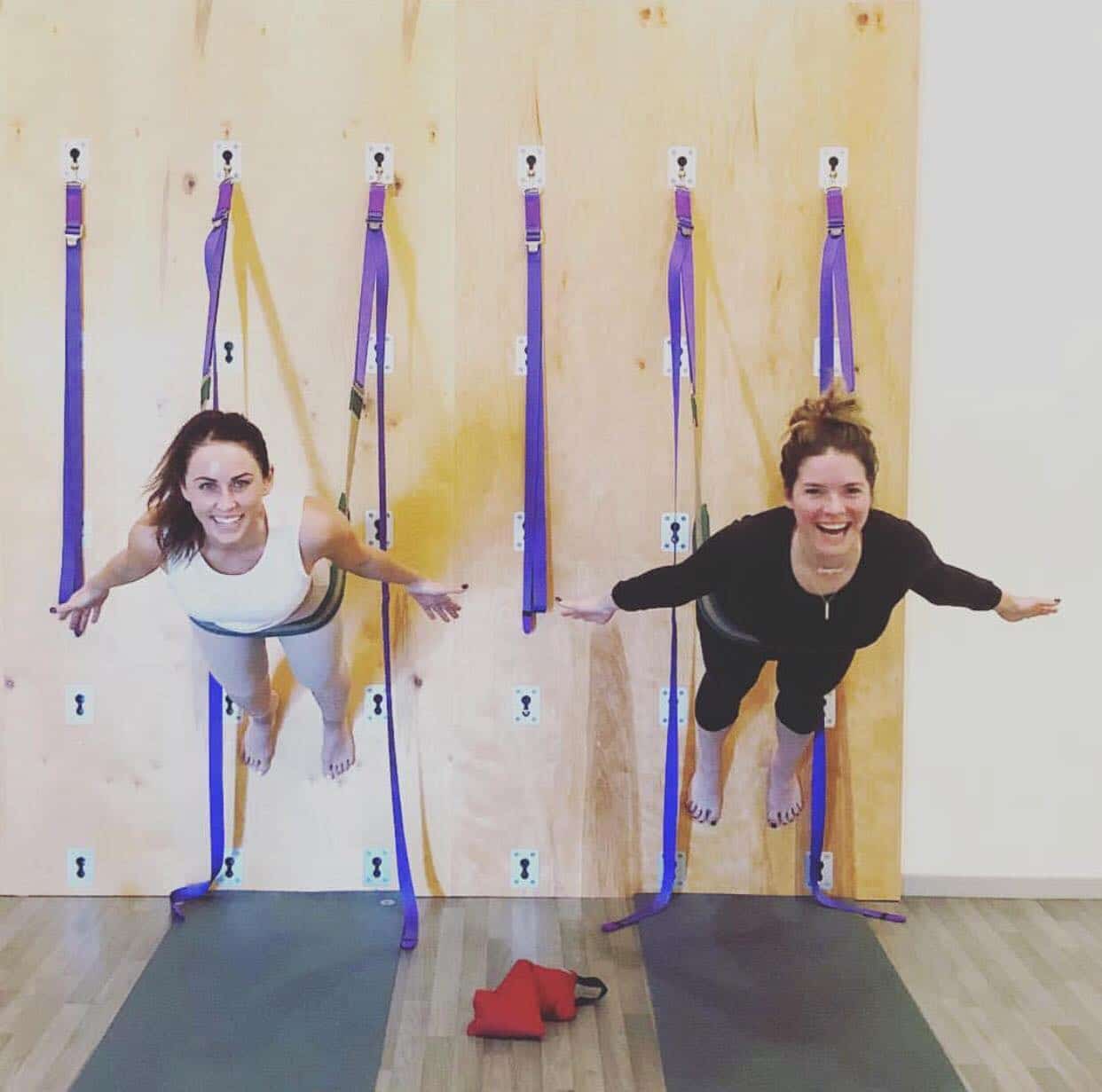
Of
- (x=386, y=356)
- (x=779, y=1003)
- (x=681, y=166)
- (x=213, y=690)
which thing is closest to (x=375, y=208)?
A: (x=386, y=356)

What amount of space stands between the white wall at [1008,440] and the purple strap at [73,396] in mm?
2477

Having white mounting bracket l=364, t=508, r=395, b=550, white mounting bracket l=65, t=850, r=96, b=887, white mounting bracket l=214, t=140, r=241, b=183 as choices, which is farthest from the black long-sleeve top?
white mounting bracket l=65, t=850, r=96, b=887

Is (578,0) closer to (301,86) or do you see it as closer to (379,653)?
(301,86)

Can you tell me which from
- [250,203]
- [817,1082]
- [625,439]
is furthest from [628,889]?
[250,203]

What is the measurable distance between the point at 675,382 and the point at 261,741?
5.28 feet

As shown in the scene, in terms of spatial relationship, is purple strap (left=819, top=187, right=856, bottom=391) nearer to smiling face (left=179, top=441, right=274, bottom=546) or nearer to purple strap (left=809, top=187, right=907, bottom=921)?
purple strap (left=809, top=187, right=907, bottom=921)

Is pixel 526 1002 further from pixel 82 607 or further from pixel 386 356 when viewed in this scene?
pixel 386 356

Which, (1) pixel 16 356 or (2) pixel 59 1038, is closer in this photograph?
(2) pixel 59 1038

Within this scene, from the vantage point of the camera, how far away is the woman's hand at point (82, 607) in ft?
9.13

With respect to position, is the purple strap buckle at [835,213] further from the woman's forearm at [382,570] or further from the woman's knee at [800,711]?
the woman's forearm at [382,570]

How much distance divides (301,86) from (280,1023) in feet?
8.36

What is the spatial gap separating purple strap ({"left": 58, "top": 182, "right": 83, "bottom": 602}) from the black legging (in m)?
1.82

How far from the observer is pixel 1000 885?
11.6 ft

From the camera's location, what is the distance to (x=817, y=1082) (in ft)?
8.31
